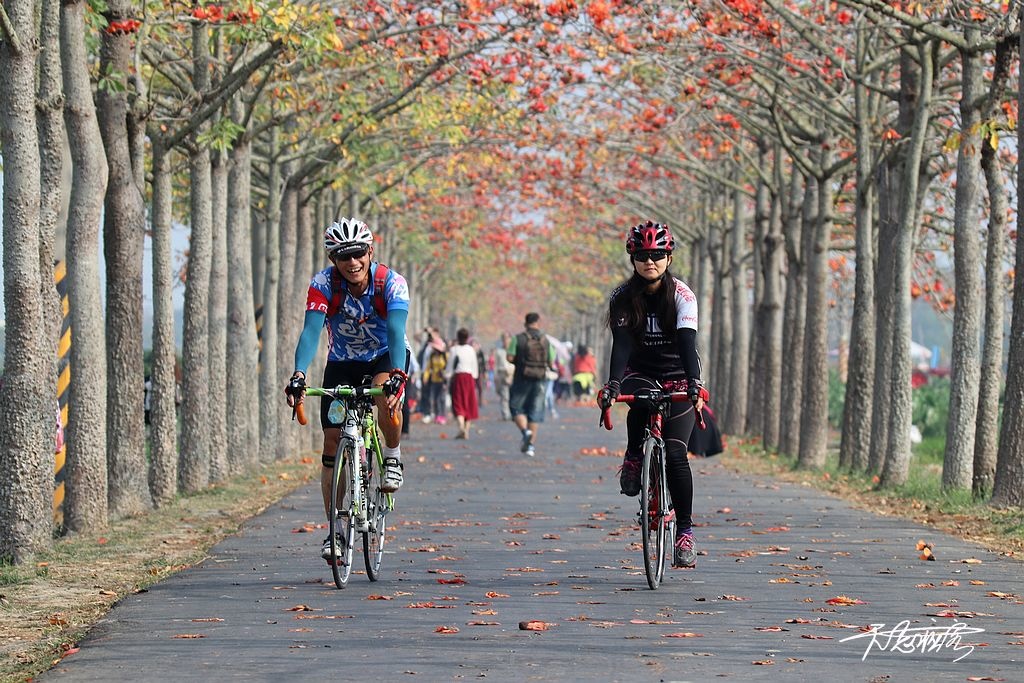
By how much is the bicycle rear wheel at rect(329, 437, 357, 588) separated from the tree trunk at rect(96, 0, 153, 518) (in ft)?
17.8

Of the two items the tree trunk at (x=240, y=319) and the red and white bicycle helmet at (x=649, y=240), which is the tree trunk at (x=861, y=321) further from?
the red and white bicycle helmet at (x=649, y=240)

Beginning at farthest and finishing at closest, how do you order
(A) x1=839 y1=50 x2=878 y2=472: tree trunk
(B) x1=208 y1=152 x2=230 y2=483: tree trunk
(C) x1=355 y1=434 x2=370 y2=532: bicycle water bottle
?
(A) x1=839 y1=50 x2=878 y2=472: tree trunk, (B) x1=208 y1=152 x2=230 y2=483: tree trunk, (C) x1=355 y1=434 x2=370 y2=532: bicycle water bottle

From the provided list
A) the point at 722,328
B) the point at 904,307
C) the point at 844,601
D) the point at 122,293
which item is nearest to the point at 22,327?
the point at 122,293

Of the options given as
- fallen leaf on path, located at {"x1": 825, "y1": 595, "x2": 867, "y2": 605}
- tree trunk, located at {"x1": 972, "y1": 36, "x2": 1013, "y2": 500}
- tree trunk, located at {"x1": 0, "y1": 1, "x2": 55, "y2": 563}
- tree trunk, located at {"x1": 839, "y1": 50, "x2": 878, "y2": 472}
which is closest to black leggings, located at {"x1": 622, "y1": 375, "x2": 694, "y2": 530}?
fallen leaf on path, located at {"x1": 825, "y1": 595, "x2": 867, "y2": 605}

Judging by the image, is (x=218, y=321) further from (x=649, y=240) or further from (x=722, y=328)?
(x=722, y=328)

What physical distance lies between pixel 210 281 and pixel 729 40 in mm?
6233

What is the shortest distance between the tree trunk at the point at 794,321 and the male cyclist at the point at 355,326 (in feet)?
49.9

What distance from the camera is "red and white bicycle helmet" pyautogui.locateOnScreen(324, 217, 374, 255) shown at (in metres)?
9.82

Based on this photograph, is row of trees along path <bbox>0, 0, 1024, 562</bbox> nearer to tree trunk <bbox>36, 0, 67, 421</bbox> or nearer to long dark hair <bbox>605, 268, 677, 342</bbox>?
tree trunk <bbox>36, 0, 67, 421</bbox>

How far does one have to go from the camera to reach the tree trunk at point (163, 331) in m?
16.8

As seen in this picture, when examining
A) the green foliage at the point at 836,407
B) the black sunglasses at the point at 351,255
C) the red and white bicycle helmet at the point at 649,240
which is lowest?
the green foliage at the point at 836,407

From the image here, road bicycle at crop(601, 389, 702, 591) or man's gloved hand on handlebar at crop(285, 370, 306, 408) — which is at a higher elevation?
man's gloved hand on handlebar at crop(285, 370, 306, 408)

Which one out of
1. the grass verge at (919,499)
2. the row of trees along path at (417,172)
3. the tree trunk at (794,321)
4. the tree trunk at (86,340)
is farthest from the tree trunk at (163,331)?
the tree trunk at (794,321)

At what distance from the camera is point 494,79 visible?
22.4m
